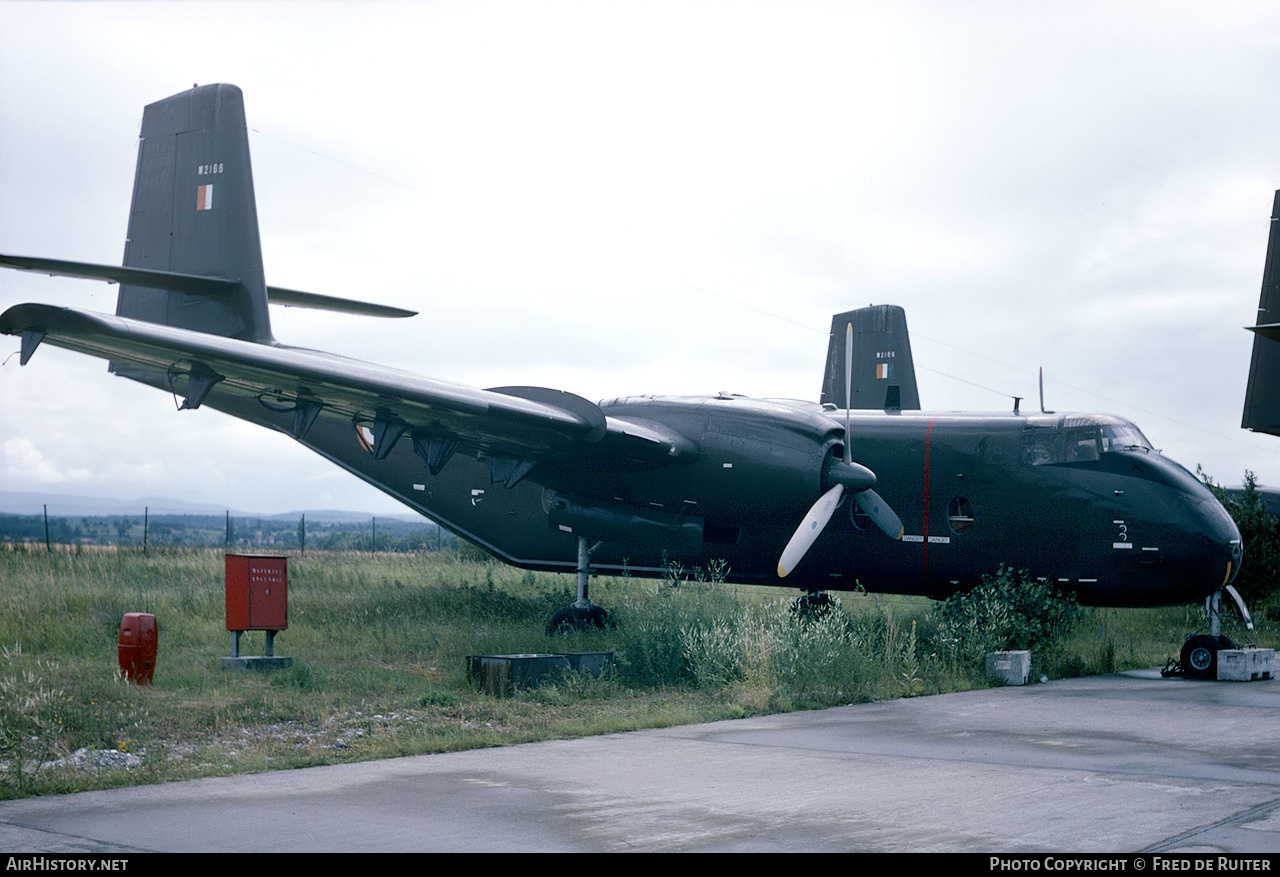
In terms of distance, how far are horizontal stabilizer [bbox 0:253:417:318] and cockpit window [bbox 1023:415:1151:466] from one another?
9.89 meters

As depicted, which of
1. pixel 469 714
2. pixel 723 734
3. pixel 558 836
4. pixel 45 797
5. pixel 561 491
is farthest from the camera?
pixel 561 491

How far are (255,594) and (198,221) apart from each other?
8.40 metres

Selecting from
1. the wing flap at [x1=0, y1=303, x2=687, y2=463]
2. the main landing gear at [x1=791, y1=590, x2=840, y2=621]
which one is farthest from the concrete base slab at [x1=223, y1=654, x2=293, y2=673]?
the main landing gear at [x1=791, y1=590, x2=840, y2=621]

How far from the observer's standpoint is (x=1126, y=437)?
15.7 meters

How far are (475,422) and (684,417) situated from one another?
2927 millimetres

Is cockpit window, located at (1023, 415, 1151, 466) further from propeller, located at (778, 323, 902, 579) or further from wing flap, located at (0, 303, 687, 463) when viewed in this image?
wing flap, located at (0, 303, 687, 463)

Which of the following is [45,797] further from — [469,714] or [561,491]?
[561,491]

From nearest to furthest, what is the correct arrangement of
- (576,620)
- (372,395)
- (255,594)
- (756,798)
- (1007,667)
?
(756,798)
(255,594)
(372,395)
(1007,667)
(576,620)

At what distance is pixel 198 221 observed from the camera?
760 inches

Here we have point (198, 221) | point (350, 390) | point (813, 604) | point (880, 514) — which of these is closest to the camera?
point (350, 390)

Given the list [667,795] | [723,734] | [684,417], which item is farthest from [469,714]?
[684,417]

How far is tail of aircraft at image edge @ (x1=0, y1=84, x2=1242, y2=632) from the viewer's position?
1492 cm

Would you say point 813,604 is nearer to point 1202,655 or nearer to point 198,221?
point 1202,655

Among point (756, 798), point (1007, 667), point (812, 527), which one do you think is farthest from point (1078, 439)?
point (756, 798)
